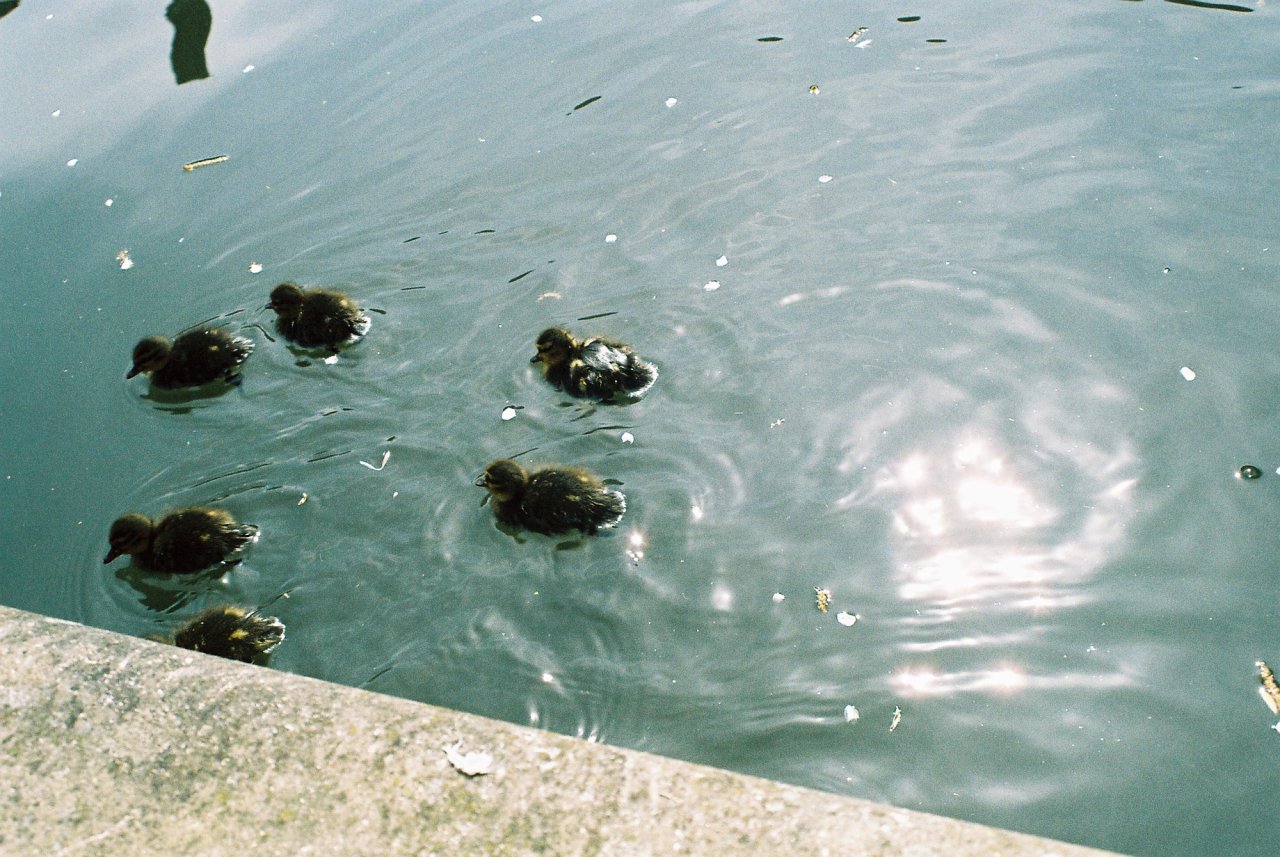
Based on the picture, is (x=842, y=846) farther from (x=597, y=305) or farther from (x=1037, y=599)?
(x=597, y=305)

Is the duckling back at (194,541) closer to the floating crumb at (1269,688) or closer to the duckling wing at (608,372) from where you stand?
the duckling wing at (608,372)

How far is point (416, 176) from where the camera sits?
6219 millimetres

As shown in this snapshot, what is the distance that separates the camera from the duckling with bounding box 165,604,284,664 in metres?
3.70

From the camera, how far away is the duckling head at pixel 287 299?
17.0 ft

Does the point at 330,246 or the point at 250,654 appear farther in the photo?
the point at 330,246

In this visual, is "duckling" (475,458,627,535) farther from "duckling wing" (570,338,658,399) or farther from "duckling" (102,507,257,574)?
"duckling" (102,507,257,574)

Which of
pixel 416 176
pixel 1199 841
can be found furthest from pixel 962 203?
pixel 1199 841

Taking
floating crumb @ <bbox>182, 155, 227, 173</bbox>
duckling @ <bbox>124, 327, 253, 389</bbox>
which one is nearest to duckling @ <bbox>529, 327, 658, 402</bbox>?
duckling @ <bbox>124, 327, 253, 389</bbox>

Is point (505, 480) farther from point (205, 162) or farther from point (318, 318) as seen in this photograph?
point (205, 162)

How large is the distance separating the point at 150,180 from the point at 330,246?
5.45 ft

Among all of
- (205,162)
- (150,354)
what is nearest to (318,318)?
(150,354)

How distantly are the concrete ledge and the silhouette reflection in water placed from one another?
242 inches

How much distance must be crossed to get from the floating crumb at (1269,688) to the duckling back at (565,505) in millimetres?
1961

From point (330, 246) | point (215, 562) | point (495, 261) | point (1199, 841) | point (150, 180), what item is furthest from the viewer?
point (150, 180)
